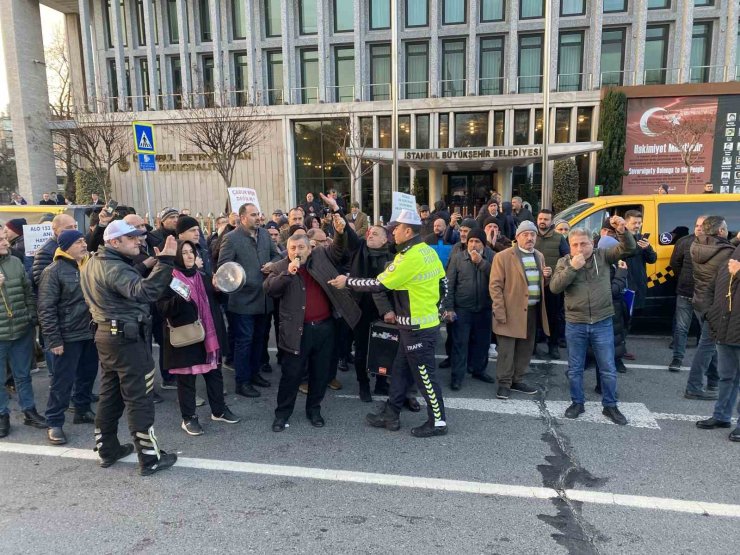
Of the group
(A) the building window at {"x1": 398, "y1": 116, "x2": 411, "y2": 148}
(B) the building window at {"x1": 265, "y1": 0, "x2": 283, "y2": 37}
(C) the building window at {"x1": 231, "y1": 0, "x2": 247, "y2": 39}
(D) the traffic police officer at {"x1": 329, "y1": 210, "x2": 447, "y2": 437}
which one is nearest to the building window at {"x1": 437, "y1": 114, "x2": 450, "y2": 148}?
(A) the building window at {"x1": 398, "y1": 116, "x2": 411, "y2": 148}

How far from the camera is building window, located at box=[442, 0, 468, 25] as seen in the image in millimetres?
22297

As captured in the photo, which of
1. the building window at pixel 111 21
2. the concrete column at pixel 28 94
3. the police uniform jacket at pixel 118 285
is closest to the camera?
the police uniform jacket at pixel 118 285

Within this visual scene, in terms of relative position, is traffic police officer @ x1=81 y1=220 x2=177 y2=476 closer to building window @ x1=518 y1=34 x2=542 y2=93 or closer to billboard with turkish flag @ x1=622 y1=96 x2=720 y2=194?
billboard with turkish flag @ x1=622 y1=96 x2=720 y2=194

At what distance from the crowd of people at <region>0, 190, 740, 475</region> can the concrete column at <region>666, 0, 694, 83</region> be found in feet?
64.3

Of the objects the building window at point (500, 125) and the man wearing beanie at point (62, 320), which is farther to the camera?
the building window at point (500, 125)

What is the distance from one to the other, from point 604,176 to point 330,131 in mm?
12461

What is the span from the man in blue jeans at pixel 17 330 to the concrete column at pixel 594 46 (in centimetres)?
2278

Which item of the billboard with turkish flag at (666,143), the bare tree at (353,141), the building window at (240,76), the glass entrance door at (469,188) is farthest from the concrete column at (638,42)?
the building window at (240,76)

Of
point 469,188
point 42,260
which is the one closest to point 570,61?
point 469,188

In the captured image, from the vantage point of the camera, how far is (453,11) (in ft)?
73.5

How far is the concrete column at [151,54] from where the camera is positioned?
24.7 metres

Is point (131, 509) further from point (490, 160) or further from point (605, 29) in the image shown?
point (605, 29)

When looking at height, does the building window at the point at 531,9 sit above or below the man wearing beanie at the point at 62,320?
above

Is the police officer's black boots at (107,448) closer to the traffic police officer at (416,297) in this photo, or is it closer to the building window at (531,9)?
the traffic police officer at (416,297)
